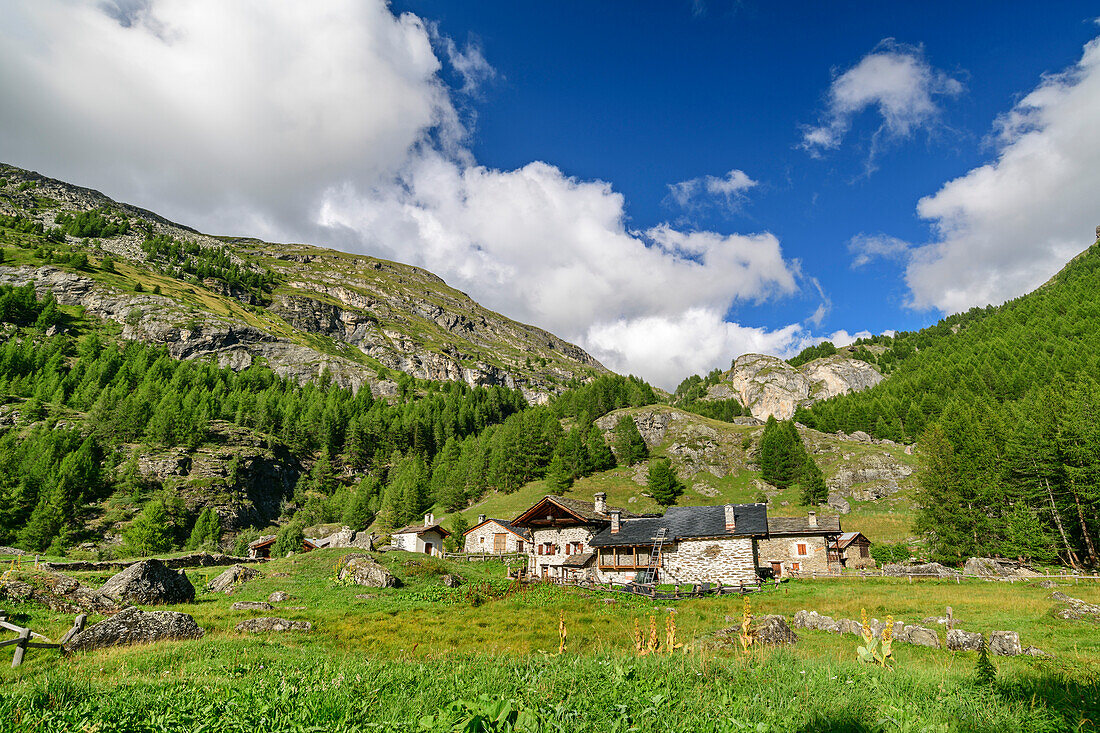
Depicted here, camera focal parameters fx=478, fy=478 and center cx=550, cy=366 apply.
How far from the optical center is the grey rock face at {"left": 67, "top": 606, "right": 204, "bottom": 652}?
14641mm

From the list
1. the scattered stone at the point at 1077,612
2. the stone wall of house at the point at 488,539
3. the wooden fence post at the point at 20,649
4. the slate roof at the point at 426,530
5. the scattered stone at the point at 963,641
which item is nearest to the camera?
the wooden fence post at the point at 20,649

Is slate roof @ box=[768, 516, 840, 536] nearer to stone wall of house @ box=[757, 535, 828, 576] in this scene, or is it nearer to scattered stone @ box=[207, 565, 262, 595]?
stone wall of house @ box=[757, 535, 828, 576]

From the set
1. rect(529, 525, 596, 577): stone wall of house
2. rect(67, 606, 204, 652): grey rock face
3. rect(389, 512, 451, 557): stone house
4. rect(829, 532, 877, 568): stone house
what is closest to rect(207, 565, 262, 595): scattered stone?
rect(67, 606, 204, 652): grey rock face

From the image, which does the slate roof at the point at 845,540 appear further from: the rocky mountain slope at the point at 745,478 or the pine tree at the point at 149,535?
the pine tree at the point at 149,535

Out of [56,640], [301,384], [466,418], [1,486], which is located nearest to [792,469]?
[466,418]

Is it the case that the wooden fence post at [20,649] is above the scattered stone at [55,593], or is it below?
above

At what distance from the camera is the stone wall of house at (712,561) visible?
130ft

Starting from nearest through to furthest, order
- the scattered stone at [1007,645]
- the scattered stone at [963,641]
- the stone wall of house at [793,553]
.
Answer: the scattered stone at [1007,645]
the scattered stone at [963,641]
the stone wall of house at [793,553]

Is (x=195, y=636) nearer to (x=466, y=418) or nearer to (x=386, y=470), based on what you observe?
(x=386, y=470)

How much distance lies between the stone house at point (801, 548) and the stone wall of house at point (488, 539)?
30409 millimetres

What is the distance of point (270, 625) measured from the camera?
20.0m

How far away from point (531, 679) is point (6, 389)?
16572 centimetres

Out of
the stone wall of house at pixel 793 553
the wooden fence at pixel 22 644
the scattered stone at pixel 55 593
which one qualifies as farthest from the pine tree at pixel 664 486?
the wooden fence at pixel 22 644

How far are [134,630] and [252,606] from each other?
10.5m
